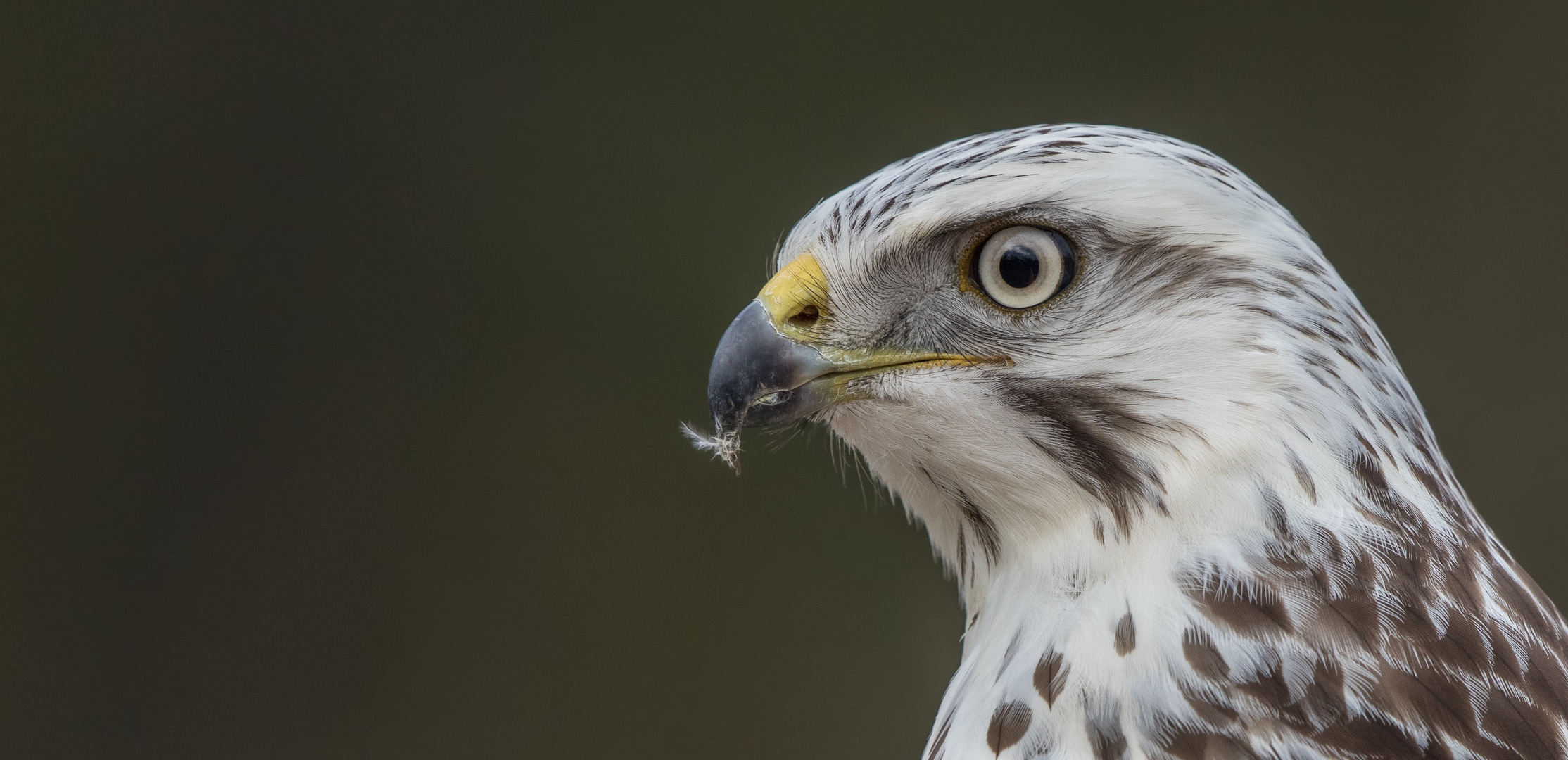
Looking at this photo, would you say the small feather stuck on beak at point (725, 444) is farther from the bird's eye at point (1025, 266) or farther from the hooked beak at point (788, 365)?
the bird's eye at point (1025, 266)

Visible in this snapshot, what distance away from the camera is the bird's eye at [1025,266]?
138 cm

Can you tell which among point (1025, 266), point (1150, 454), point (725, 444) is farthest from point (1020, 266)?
point (725, 444)

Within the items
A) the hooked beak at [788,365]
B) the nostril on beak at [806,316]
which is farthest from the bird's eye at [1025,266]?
the nostril on beak at [806,316]

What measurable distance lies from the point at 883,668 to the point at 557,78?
2.09 metres

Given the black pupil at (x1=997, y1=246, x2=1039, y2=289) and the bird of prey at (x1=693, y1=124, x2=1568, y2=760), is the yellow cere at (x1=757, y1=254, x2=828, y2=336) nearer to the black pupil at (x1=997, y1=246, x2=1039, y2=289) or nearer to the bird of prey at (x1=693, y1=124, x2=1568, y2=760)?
the bird of prey at (x1=693, y1=124, x2=1568, y2=760)

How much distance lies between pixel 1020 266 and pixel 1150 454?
0.24 metres

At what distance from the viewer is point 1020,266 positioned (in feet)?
4.58

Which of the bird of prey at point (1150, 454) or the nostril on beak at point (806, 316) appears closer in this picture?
the bird of prey at point (1150, 454)

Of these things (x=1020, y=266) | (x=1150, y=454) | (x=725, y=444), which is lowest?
(x=725, y=444)

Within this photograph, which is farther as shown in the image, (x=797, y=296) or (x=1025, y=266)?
(x=797, y=296)

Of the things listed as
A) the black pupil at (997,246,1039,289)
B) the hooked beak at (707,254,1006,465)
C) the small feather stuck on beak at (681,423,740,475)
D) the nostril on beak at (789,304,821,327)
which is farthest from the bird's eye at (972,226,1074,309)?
the small feather stuck on beak at (681,423,740,475)

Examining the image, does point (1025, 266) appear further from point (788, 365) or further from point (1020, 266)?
point (788, 365)

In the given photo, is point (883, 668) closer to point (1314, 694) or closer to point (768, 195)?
point (768, 195)

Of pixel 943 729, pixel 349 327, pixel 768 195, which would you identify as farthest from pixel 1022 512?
pixel 349 327
